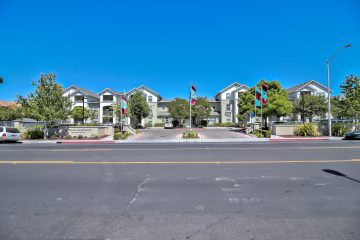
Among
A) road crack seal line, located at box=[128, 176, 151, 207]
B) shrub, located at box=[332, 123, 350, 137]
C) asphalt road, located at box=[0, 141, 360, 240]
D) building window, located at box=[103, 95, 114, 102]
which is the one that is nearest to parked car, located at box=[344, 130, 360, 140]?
shrub, located at box=[332, 123, 350, 137]

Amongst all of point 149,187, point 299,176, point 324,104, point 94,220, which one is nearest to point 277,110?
point 324,104

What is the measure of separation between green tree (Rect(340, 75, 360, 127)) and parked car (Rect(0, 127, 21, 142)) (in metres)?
34.5

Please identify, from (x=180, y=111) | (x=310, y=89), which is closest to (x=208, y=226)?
(x=180, y=111)

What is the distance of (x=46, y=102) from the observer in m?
23.8

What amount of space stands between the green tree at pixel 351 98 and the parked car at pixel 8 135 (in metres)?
34.5

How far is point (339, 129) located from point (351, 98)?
11.8 feet

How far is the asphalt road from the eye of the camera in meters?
3.52

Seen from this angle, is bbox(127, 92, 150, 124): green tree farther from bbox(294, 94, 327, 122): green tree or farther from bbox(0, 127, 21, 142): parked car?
bbox(294, 94, 327, 122): green tree

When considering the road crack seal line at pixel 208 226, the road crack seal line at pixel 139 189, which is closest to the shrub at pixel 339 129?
the road crack seal line at pixel 139 189

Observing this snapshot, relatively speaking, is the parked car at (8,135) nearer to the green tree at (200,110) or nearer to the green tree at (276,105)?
the green tree at (276,105)

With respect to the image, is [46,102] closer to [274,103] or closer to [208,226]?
[208,226]

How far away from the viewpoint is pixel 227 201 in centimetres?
480

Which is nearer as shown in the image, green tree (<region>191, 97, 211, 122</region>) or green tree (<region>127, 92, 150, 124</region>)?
green tree (<region>127, 92, 150, 124</region>)

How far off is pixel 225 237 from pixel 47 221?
9.95 feet
